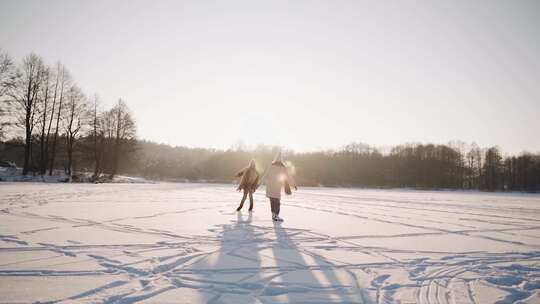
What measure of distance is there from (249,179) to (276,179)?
176 cm

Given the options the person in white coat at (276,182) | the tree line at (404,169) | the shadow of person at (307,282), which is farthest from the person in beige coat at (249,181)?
the tree line at (404,169)

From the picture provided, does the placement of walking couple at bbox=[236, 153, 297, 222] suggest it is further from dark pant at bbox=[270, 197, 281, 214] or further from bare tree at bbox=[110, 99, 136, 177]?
Answer: bare tree at bbox=[110, 99, 136, 177]

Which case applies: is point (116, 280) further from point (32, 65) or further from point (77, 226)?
point (32, 65)

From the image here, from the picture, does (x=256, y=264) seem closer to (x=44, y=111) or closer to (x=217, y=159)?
(x=44, y=111)

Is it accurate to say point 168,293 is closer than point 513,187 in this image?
Yes

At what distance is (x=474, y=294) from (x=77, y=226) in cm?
721

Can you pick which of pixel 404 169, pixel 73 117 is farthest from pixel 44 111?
pixel 404 169

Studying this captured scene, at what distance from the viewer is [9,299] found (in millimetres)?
2586

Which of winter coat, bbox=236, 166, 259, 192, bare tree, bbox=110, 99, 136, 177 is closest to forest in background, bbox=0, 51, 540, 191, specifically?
bare tree, bbox=110, 99, 136, 177

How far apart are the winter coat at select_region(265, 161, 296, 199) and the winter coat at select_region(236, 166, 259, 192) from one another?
1246 millimetres

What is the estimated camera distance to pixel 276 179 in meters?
8.94

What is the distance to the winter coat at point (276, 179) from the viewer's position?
8.62 m

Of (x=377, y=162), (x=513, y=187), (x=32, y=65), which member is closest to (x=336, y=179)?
(x=377, y=162)

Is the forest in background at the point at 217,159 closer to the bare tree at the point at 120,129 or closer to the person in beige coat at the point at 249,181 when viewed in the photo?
the bare tree at the point at 120,129
